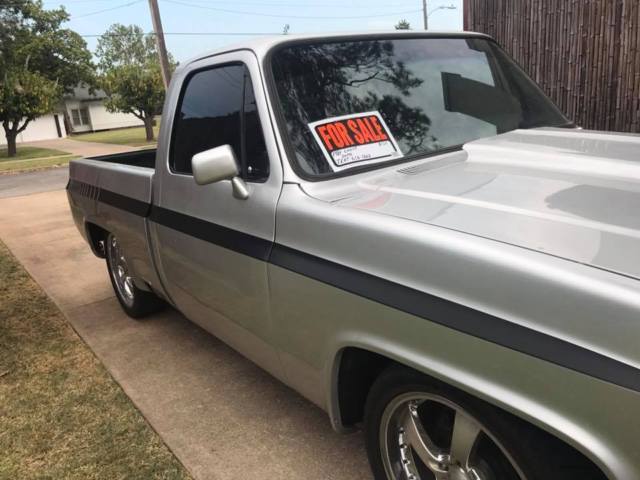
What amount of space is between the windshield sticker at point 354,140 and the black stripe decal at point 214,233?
1.50 ft

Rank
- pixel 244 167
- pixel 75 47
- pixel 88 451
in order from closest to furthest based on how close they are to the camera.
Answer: pixel 244 167, pixel 88 451, pixel 75 47

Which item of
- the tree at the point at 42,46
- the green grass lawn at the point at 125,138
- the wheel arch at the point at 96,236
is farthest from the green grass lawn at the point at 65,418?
the tree at the point at 42,46

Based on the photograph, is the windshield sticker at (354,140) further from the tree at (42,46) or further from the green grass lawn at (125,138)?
the tree at (42,46)

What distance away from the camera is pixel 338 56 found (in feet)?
9.09

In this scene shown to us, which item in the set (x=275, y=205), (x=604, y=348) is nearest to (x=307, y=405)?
(x=275, y=205)

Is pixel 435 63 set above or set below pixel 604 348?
above

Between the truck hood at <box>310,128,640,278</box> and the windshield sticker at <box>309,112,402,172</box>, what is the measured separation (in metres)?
0.10

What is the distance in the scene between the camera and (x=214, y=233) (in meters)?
2.76

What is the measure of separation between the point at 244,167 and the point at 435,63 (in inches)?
46.1

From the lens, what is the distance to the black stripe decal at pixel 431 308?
1.40 meters

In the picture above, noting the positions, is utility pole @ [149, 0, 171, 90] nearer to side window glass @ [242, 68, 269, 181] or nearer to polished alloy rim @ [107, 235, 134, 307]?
polished alloy rim @ [107, 235, 134, 307]

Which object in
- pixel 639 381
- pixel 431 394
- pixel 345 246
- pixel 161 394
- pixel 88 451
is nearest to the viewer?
pixel 639 381

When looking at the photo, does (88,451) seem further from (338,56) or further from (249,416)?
(338,56)

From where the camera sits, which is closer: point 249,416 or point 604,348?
point 604,348
